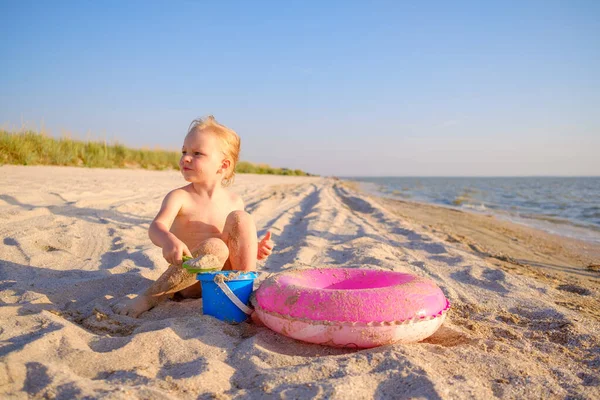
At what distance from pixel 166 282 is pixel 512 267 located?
3533 mm

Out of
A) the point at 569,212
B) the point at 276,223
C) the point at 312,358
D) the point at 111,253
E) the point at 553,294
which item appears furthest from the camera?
the point at 569,212

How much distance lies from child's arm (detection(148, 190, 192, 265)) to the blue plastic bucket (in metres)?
0.17

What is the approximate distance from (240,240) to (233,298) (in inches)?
14.5

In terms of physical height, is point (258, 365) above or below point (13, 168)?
below

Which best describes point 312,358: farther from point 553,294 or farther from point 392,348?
point 553,294

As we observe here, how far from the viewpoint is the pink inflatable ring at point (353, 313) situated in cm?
202

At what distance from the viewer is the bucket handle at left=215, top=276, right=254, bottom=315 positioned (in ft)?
7.59

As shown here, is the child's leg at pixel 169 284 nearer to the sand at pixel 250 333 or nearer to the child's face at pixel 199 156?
the sand at pixel 250 333

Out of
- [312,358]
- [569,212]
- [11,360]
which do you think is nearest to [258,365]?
[312,358]

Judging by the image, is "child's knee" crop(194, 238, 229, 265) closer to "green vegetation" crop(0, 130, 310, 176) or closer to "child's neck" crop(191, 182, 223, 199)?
"child's neck" crop(191, 182, 223, 199)

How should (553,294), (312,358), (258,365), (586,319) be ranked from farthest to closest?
(553,294), (586,319), (312,358), (258,365)

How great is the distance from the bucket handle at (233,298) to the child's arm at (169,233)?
24cm

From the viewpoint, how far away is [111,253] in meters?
3.79

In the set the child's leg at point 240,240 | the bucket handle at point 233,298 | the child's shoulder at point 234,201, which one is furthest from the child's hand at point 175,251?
the child's shoulder at point 234,201
